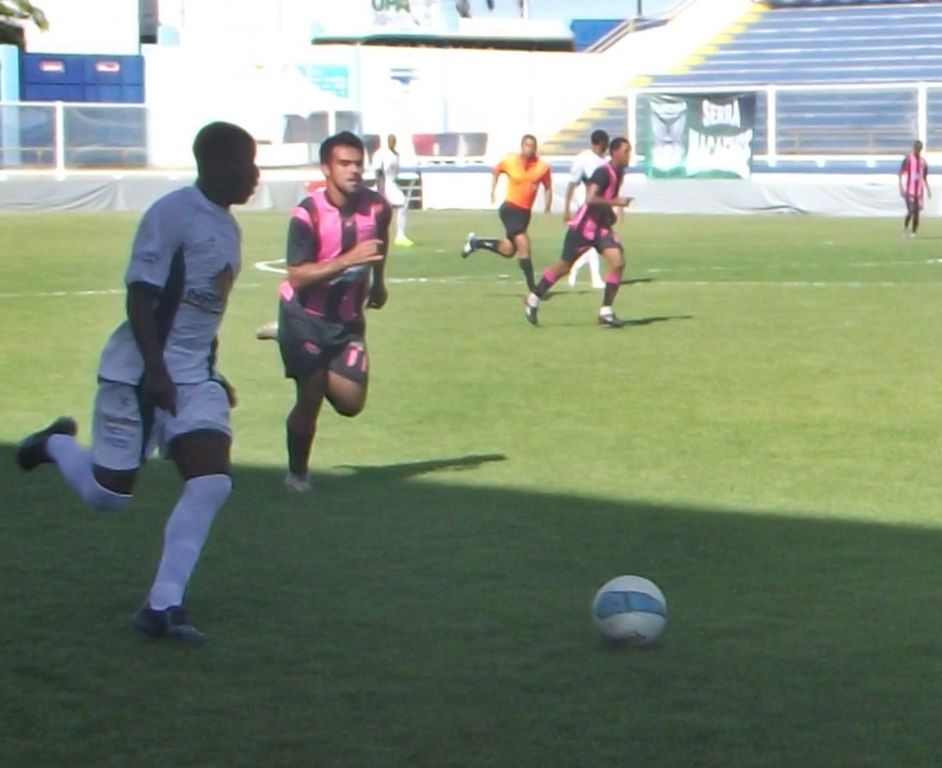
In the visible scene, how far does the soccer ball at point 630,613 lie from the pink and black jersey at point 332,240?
3.29 metres

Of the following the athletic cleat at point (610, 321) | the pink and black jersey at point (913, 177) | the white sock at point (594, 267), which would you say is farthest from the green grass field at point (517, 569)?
the pink and black jersey at point (913, 177)

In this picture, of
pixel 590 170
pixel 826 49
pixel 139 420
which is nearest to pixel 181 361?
pixel 139 420

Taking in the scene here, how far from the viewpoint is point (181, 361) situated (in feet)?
21.7

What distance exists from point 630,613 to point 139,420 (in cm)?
173

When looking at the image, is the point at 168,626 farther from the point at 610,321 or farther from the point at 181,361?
the point at 610,321

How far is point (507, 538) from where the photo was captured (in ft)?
27.4

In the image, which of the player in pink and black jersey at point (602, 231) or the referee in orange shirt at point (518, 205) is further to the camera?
the referee in orange shirt at point (518, 205)

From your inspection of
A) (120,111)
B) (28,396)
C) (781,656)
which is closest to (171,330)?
(781,656)

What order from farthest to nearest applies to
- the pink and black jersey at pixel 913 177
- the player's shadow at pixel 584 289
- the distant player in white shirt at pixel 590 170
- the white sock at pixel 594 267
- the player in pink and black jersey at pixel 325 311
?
the pink and black jersey at pixel 913 177 → the white sock at pixel 594 267 → the player's shadow at pixel 584 289 → the distant player in white shirt at pixel 590 170 → the player in pink and black jersey at pixel 325 311

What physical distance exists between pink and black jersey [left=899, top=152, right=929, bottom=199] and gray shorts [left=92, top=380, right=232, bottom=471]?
29.3 m

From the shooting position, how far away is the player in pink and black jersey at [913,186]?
34.4m

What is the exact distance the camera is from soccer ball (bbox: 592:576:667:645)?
6348mm

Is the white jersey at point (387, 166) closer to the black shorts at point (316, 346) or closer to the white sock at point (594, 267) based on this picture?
the white sock at point (594, 267)

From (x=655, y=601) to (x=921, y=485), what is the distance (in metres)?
3.47
